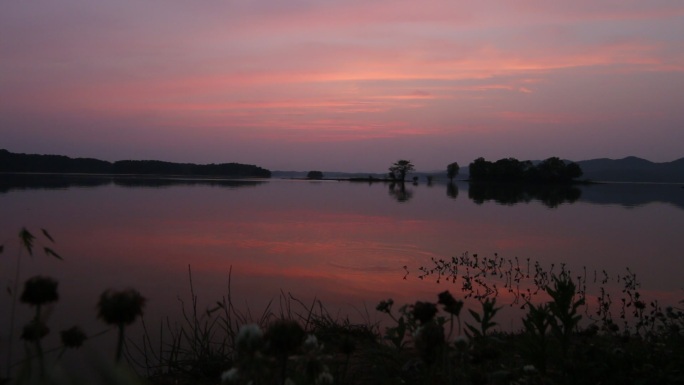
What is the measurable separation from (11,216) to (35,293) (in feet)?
69.3

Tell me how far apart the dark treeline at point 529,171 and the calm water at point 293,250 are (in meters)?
67.8

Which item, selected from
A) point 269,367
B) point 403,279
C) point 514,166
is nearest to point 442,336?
point 269,367

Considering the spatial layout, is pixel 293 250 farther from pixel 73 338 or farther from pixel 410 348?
pixel 73 338

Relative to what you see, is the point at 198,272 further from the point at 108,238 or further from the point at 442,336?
the point at 442,336

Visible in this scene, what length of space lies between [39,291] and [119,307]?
38 centimetres

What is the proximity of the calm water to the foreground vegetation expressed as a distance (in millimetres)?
994

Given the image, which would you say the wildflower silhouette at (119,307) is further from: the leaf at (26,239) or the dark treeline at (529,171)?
the dark treeline at (529,171)

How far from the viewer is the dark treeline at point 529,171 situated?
90.8 metres

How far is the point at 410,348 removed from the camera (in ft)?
20.1

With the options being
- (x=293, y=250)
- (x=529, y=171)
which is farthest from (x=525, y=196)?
(x=529, y=171)

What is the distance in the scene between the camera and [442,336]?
2273mm

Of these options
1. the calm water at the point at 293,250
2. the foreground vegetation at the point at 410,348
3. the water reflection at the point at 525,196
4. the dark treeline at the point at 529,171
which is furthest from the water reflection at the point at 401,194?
the dark treeline at the point at 529,171

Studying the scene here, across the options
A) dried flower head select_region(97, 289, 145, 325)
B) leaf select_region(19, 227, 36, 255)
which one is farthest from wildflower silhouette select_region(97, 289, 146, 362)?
leaf select_region(19, 227, 36, 255)

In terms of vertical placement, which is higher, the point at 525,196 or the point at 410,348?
the point at 525,196
